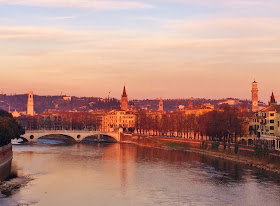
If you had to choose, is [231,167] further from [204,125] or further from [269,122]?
[204,125]

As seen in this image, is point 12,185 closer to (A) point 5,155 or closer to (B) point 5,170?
(B) point 5,170

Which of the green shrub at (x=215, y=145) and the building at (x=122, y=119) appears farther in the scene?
the building at (x=122, y=119)

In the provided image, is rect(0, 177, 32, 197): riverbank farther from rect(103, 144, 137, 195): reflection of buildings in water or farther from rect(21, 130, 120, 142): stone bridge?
rect(21, 130, 120, 142): stone bridge

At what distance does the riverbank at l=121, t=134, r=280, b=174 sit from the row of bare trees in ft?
9.76

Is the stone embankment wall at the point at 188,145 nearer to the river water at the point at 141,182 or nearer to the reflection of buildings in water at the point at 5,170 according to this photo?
the river water at the point at 141,182

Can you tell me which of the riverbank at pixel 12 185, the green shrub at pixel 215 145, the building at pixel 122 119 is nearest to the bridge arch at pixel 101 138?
the building at pixel 122 119

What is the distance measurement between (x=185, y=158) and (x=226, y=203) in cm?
3235

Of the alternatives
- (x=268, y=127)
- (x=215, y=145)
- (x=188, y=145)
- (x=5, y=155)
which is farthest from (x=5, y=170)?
(x=188, y=145)

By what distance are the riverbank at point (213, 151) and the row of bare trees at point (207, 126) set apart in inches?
117

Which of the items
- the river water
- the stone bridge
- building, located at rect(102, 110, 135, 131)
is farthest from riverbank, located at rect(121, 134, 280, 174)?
building, located at rect(102, 110, 135, 131)

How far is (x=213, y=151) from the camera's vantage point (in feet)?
263

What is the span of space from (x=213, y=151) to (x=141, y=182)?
27.5 metres

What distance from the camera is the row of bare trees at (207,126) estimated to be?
276ft

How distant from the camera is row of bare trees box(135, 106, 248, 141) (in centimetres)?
8412
